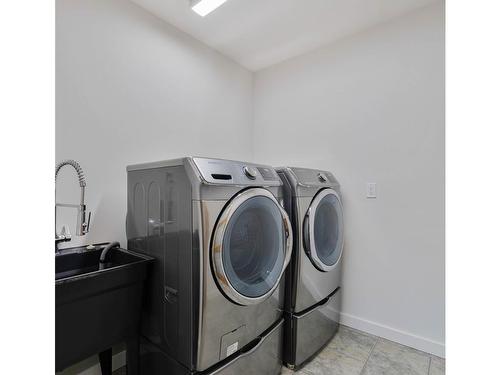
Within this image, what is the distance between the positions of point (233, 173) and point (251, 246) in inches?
17.1

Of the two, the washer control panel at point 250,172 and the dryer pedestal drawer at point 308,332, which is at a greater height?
the washer control panel at point 250,172

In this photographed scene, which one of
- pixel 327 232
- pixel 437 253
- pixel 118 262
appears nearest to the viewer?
pixel 118 262

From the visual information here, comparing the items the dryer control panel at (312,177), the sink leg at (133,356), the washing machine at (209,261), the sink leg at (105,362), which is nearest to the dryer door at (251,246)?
the washing machine at (209,261)

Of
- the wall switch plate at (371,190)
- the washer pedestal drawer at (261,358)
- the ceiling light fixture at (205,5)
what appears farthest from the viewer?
the wall switch plate at (371,190)

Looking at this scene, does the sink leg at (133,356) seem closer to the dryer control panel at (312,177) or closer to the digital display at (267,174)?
the digital display at (267,174)

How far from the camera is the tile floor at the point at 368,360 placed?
170 cm

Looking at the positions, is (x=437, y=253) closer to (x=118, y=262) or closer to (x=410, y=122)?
(x=410, y=122)

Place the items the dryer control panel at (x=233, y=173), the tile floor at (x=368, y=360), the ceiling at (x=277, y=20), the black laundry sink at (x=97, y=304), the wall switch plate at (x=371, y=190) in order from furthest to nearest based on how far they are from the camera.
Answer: the wall switch plate at (x=371, y=190) → the ceiling at (x=277, y=20) → the tile floor at (x=368, y=360) → the dryer control panel at (x=233, y=173) → the black laundry sink at (x=97, y=304)

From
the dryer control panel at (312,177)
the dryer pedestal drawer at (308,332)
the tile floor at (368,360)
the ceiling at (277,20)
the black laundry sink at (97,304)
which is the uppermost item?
the ceiling at (277,20)

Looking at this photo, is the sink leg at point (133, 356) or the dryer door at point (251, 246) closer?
the dryer door at point (251, 246)

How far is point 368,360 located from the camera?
5.91 ft
